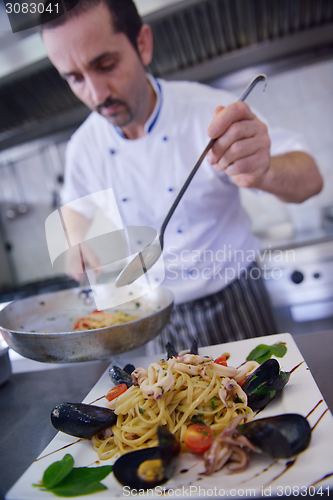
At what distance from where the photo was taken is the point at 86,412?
69 centimetres

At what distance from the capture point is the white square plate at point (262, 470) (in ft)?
1.53

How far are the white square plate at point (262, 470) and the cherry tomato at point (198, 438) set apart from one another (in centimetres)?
2

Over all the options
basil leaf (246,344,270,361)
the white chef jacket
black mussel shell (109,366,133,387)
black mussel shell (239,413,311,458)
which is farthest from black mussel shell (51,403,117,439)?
the white chef jacket

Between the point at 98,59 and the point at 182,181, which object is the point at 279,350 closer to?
the point at 182,181

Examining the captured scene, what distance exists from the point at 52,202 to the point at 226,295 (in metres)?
2.19

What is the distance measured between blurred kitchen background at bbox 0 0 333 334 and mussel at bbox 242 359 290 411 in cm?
145

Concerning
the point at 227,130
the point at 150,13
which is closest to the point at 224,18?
the point at 150,13

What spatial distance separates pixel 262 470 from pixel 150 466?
0.16 m

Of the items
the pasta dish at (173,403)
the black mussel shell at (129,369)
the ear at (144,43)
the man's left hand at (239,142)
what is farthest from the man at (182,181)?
the pasta dish at (173,403)

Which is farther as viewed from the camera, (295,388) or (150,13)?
(150,13)

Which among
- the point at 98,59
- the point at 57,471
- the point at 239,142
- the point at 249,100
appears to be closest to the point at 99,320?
the point at 57,471

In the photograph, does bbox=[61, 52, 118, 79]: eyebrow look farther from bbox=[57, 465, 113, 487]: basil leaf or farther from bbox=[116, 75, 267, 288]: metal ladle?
bbox=[57, 465, 113, 487]: basil leaf

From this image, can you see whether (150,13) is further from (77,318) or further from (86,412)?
(86,412)

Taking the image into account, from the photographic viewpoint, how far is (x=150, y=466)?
1.76 ft
